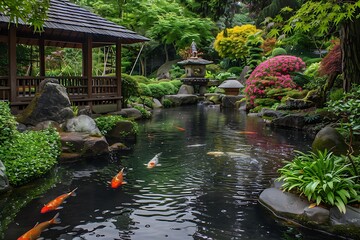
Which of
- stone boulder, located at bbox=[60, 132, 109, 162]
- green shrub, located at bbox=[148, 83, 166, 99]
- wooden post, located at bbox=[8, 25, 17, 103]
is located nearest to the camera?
stone boulder, located at bbox=[60, 132, 109, 162]

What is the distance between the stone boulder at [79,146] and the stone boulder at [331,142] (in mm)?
5627

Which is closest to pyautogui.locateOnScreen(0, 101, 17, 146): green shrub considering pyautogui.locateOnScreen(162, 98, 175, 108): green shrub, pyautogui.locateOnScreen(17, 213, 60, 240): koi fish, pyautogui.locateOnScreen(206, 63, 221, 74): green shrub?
pyautogui.locateOnScreen(17, 213, 60, 240): koi fish

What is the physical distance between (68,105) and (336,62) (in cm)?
1094

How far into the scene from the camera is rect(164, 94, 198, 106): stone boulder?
96.3 feet

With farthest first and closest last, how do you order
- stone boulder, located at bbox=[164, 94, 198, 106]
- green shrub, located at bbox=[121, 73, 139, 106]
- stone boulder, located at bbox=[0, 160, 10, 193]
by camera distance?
stone boulder, located at bbox=[164, 94, 198, 106] < green shrub, located at bbox=[121, 73, 139, 106] < stone boulder, located at bbox=[0, 160, 10, 193]

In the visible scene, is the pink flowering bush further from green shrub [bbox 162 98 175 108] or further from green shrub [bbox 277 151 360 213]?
green shrub [bbox 277 151 360 213]

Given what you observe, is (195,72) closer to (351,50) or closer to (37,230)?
(351,50)

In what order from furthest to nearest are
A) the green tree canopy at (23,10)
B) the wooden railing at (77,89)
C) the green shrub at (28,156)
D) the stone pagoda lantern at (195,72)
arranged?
the stone pagoda lantern at (195,72) → the wooden railing at (77,89) → the green shrub at (28,156) → the green tree canopy at (23,10)

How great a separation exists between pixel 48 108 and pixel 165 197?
6.05 meters

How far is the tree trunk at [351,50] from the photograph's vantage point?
972 centimetres

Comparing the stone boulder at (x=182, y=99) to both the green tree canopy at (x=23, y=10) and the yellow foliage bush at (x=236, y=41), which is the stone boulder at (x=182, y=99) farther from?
the green tree canopy at (x=23, y=10)

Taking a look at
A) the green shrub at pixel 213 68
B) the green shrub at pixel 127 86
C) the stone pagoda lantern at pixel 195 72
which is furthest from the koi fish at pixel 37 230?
the green shrub at pixel 213 68

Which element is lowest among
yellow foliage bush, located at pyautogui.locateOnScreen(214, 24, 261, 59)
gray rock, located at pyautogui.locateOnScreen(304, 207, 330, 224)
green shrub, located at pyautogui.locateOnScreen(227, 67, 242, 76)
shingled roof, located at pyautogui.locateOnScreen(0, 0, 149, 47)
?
gray rock, located at pyautogui.locateOnScreen(304, 207, 330, 224)

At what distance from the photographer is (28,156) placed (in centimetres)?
806
